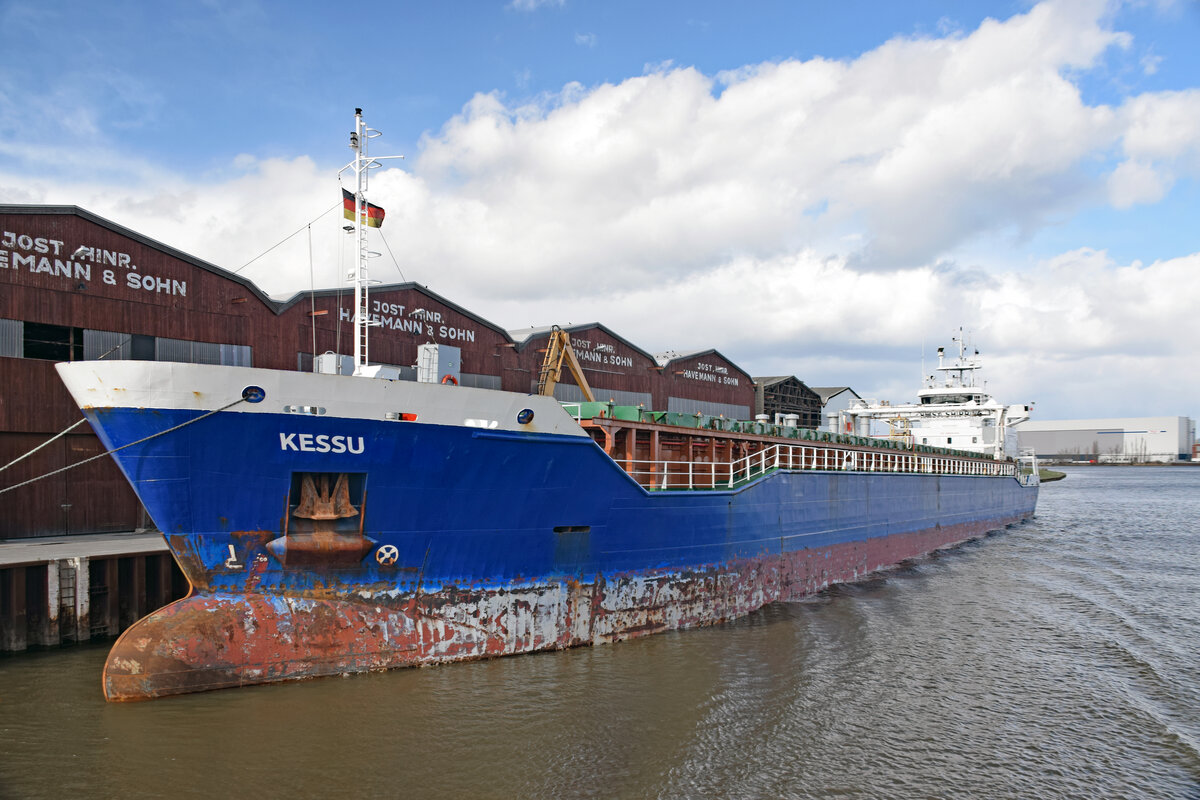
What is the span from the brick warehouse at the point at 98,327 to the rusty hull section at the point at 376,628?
733cm

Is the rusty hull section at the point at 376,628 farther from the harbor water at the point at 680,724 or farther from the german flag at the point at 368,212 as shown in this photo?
the german flag at the point at 368,212

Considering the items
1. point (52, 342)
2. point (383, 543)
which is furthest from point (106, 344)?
point (383, 543)

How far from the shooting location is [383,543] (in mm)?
11477

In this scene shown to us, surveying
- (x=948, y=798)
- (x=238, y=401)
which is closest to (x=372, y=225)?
(x=238, y=401)

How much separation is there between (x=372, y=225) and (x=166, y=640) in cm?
738

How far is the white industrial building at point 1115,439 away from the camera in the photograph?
603 feet

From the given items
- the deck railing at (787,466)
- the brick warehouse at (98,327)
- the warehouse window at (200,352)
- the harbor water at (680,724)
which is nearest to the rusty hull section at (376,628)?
the harbor water at (680,724)

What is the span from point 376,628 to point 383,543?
4.39 ft

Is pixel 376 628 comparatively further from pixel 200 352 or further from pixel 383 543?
pixel 200 352

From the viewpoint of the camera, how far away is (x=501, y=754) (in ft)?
30.7

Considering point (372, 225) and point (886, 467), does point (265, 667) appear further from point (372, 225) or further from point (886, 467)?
point (886, 467)

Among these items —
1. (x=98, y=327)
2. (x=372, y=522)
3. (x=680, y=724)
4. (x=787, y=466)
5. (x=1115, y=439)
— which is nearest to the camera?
(x=680, y=724)

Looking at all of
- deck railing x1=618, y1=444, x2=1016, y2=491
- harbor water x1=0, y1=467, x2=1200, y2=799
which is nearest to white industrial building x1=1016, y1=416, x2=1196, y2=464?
deck railing x1=618, y1=444, x2=1016, y2=491

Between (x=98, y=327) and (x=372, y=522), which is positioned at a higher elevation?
(x=98, y=327)
